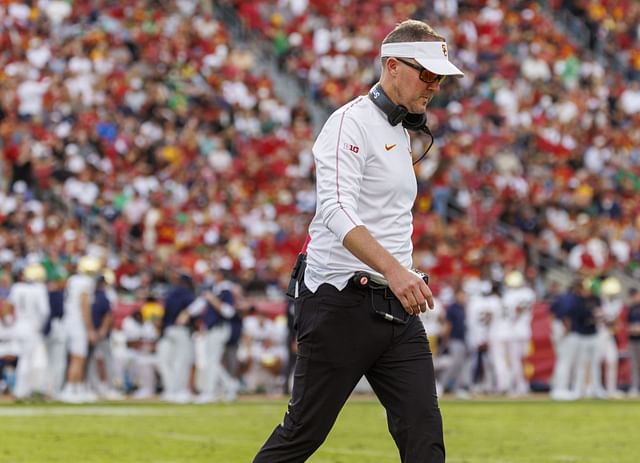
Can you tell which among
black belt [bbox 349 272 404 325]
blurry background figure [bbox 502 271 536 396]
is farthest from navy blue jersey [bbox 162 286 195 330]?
black belt [bbox 349 272 404 325]

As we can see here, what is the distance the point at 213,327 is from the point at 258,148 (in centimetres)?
763

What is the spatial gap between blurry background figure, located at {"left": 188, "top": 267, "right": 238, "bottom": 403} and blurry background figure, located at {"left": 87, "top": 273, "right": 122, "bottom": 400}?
1.20 m

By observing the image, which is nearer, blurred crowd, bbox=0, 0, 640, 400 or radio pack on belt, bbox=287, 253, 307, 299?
radio pack on belt, bbox=287, 253, 307, 299

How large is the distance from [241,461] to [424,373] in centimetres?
583

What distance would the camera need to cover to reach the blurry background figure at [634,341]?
23328 mm

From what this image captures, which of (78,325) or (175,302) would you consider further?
(175,302)

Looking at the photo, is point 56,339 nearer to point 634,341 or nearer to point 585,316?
point 585,316

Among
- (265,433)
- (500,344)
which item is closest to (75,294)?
(265,433)

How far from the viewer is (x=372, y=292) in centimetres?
588

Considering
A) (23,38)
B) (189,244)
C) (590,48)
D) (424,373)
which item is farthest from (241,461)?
(590,48)

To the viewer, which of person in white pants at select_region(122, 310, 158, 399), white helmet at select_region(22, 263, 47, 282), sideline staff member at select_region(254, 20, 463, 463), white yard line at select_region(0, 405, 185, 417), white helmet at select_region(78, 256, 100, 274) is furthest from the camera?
person in white pants at select_region(122, 310, 158, 399)

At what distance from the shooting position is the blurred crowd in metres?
23.7

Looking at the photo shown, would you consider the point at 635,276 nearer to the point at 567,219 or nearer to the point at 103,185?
the point at 567,219

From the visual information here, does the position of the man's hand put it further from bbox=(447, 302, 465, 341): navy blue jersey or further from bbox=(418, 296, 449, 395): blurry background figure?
bbox=(418, 296, 449, 395): blurry background figure
